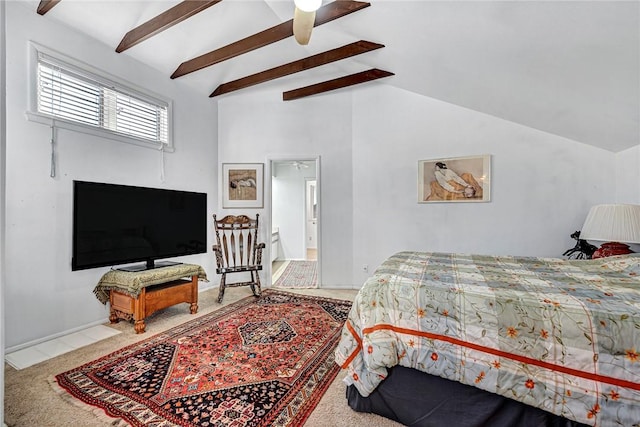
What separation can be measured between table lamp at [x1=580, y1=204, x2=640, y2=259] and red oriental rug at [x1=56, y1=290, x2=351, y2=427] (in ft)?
8.13

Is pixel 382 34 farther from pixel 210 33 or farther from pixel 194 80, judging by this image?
pixel 194 80

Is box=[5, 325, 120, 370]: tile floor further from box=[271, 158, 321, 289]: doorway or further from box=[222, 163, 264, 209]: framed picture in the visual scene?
box=[271, 158, 321, 289]: doorway

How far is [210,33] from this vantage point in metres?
2.90

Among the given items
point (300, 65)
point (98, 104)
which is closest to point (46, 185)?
point (98, 104)

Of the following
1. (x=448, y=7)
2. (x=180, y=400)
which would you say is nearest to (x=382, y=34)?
(x=448, y=7)

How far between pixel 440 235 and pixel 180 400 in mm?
3289

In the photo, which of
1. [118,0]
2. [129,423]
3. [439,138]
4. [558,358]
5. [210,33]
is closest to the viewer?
[558,358]

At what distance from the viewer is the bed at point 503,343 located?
1090mm

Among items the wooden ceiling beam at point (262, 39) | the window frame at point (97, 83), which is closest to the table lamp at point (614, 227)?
the wooden ceiling beam at point (262, 39)

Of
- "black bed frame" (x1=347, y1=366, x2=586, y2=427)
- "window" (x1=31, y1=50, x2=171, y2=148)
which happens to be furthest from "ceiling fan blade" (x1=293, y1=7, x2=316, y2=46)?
"window" (x1=31, y1=50, x2=171, y2=148)

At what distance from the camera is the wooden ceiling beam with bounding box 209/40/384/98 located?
2895mm

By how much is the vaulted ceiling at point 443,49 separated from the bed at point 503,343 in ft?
4.86

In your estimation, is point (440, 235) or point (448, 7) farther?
point (440, 235)

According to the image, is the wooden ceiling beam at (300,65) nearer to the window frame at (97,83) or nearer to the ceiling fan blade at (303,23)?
the window frame at (97,83)
